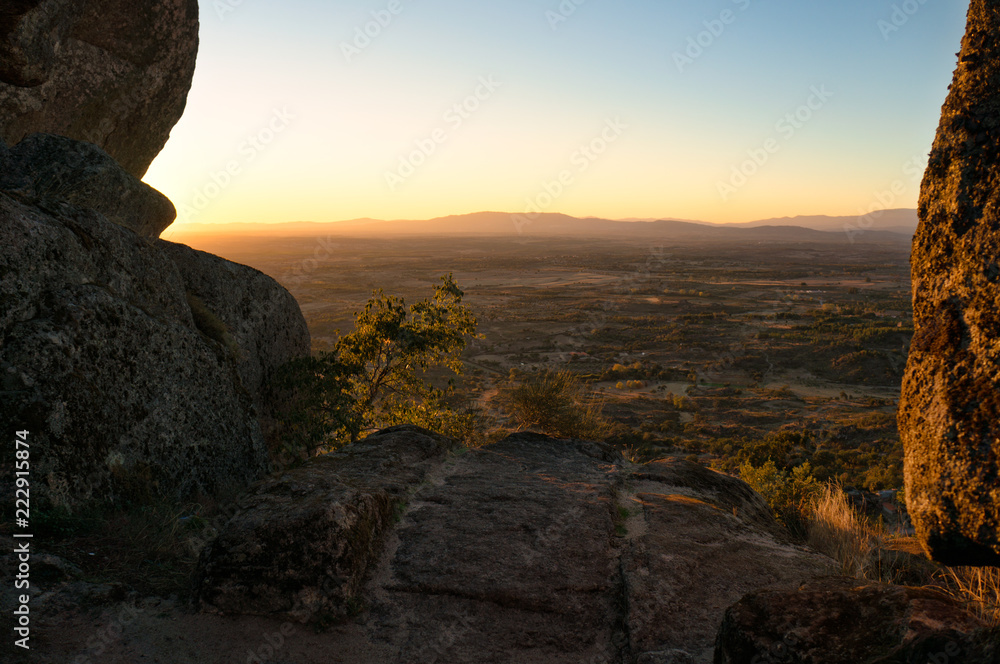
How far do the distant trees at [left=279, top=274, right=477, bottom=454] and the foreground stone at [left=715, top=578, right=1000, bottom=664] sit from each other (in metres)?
8.79

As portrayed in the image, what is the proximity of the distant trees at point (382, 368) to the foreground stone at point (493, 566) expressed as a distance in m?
3.88

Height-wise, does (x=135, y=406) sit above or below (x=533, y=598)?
above

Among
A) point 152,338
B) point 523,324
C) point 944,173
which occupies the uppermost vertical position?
point 944,173

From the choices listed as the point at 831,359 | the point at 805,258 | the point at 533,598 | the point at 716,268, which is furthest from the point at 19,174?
the point at 805,258

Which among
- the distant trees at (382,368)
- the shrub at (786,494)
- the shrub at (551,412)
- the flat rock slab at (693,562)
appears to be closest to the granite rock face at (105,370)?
the distant trees at (382,368)

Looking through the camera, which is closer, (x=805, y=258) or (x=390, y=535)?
(x=390, y=535)

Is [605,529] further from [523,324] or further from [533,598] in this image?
[523,324]

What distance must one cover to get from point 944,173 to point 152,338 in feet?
25.3

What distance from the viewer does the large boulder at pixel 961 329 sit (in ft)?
10.2

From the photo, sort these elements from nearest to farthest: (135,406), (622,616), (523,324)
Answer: (622,616)
(135,406)
(523,324)

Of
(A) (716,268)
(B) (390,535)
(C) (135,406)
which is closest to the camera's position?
(B) (390,535)

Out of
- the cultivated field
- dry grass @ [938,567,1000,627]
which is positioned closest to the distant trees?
the cultivated field

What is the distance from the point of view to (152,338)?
732cm

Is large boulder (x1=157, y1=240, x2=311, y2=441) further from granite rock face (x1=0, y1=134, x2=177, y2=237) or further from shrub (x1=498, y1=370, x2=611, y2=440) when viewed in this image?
shrub (x1=498, y1=370, x2=611, y2=440)
